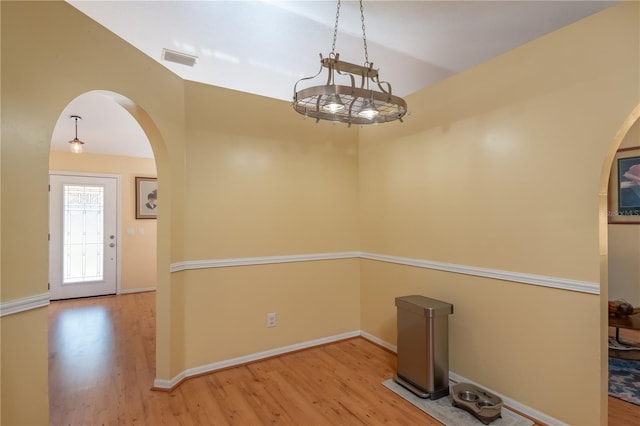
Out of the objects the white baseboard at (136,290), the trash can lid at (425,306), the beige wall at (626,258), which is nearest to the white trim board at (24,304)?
the trash can lid at (425,306)

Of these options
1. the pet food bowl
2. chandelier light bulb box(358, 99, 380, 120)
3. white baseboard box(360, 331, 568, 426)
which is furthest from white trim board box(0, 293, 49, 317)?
white baseboard box(360, 331, 568, 426)

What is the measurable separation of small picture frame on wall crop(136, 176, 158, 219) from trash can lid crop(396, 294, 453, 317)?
5.19 meters

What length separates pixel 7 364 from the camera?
1.47 m

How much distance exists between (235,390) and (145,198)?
15.3 feet

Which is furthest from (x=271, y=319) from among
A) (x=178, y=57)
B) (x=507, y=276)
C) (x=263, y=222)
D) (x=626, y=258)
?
(x=626, y=258)

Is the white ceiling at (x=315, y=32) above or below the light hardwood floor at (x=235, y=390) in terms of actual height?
above

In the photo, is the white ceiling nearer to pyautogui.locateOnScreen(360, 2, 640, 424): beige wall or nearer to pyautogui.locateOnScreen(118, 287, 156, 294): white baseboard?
pyautogui.locateOnScreen(360, 2, 640, 424): beige wall

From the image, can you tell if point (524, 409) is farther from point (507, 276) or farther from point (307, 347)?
point (307, 347)

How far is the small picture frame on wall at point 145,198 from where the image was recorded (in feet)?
19.6

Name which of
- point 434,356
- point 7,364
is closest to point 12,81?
point 7,364

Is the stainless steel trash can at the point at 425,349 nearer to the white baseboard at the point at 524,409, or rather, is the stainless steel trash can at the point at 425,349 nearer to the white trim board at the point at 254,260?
the white baseboard at the point at 524,409

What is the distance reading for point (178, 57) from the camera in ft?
9.29

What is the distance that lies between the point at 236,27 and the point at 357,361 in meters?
3.12

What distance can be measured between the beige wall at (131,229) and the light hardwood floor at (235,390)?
2.28m
